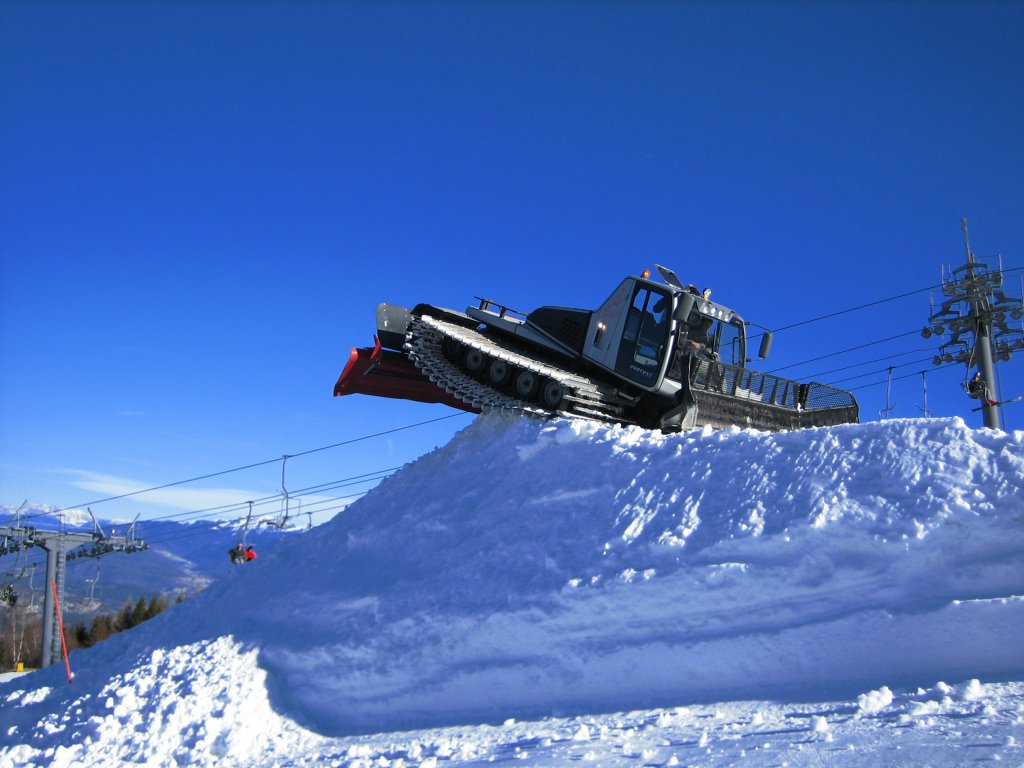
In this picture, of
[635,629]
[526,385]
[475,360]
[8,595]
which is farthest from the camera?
[8,595]

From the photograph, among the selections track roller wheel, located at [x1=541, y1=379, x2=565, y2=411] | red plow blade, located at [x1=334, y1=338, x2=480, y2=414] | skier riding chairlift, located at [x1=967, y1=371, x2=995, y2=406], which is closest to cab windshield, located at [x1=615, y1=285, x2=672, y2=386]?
track roller wheel, located at [x1=541, y1=379, x2=565, y2=411]

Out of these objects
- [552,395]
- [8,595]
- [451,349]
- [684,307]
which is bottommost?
[8,595]

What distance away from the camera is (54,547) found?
23.6 metres

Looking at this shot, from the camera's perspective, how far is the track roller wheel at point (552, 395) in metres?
13.1

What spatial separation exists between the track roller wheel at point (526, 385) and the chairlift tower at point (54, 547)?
1260cm

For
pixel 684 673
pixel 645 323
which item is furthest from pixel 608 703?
pixel 645 323

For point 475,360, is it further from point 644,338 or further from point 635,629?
point 635,629

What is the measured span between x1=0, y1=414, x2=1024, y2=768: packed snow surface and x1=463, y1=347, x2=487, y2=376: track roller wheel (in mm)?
3658

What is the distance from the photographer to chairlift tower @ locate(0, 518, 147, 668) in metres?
21.1

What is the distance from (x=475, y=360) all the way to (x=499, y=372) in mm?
639

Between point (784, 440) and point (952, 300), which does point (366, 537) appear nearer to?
point (784, 440)

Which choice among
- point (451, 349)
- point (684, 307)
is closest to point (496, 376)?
point (451, 349)

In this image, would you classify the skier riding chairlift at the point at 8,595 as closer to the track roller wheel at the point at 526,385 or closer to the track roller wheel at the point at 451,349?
the track roller wheel at the point at 451,349

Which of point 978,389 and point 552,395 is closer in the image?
point 552,395
